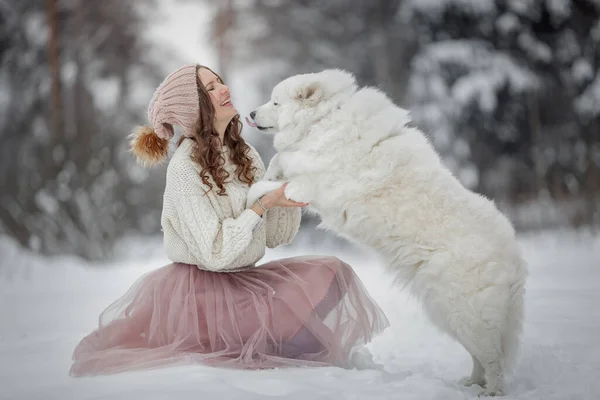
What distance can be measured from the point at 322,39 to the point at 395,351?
994cm

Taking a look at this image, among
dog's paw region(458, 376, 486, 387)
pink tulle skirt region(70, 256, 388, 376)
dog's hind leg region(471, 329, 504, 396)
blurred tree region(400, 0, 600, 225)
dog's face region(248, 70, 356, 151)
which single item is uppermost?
blurred tree region(400, 0, 600, 225)

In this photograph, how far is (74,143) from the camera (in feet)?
27.5

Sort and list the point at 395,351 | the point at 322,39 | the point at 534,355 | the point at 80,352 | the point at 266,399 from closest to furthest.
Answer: the point at 266,399 → the point at 80,352 → the point at 534,355 → the point at 395,351 → the point at 322,39

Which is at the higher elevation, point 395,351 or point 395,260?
point 395,260

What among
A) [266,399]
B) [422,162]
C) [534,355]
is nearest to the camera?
[266,399]

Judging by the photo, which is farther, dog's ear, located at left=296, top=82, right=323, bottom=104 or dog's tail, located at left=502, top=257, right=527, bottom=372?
dog's ear, located at left=296, top=82, right=323, bottom=104

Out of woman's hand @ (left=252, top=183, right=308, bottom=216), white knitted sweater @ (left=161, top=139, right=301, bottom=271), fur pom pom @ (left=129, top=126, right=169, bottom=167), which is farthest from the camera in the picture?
fur pom pom @ (left=129, top=126, right=169, bottom=167)

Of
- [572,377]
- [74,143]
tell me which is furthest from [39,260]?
[572,377]

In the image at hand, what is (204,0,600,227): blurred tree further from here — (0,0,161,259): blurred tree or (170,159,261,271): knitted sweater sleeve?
(170,159,261,271): knitted sweater sleeve

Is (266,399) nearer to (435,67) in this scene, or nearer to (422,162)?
(422,162)

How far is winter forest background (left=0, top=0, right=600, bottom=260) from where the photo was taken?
1100 cm

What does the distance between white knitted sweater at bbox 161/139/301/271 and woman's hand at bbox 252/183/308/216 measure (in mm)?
58

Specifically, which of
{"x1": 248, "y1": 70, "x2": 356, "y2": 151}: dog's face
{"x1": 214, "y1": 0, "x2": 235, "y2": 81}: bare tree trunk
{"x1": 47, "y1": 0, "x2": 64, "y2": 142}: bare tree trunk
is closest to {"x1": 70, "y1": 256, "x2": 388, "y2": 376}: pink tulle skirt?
{"x1": 248, "y1": 70, "x2": 356, "y2": 151}: dog's face

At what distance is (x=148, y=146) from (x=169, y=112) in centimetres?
22
